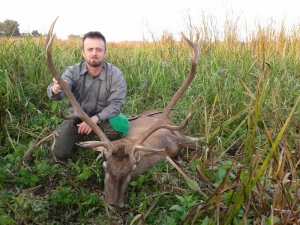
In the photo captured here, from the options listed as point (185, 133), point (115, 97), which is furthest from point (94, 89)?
point (185, 133)

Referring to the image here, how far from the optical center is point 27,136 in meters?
4.36

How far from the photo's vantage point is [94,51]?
13.8 ft

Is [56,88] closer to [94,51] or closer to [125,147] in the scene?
[94,51]

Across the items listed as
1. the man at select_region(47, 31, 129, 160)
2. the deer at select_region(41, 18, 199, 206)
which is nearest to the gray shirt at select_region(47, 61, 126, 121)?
the man at select_region(47, 31, 129, 160)

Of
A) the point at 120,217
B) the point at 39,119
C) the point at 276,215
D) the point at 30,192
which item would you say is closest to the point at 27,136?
the point at 39,119

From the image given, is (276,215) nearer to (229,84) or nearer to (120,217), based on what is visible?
(120,217)

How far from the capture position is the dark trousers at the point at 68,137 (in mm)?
4082

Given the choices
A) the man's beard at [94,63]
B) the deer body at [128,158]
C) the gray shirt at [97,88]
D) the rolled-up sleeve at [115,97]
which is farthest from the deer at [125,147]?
the man's beard at [94,63]

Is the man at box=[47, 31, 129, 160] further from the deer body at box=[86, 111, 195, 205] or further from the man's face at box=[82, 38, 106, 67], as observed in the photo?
the deer body at box=[86, 111, 195, 205]

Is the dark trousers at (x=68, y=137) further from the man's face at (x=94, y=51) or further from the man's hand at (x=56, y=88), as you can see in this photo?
the man's face at (x=94, y=51)

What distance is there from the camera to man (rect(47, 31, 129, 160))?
421 centimetres

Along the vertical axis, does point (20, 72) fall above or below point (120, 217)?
above

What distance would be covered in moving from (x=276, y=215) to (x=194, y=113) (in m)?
2.75

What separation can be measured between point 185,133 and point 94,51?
63.0 inches
